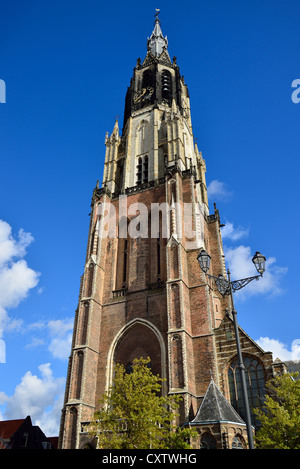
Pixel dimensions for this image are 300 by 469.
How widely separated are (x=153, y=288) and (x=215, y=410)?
9487 millimetres

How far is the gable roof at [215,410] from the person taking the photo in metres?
17.9

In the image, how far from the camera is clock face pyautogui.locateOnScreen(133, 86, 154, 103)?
40.1 metres

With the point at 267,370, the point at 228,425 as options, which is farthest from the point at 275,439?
the point at 267,370

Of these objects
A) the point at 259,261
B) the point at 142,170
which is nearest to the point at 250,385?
the point at 259,261

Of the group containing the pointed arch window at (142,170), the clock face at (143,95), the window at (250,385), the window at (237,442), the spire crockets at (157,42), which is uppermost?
the spire crockets at (157,42)

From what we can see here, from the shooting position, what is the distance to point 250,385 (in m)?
21.2

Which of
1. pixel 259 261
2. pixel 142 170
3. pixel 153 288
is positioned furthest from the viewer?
pixel 142 170

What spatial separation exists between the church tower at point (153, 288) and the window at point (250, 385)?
0.07m

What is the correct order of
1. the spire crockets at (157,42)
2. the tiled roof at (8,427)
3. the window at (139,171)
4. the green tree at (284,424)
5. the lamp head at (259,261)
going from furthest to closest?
the spire crockets at (157,42) → the tiled roof at (8,427) → the window at (139,171) → the green tree at (284,424) → the lamp head at (259,261)

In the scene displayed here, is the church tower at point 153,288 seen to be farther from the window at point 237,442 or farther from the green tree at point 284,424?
the green tree at point 284,424

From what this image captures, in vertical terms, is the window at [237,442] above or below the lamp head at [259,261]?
below

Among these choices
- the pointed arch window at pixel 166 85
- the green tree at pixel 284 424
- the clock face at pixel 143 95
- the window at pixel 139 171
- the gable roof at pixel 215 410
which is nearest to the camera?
the green tree at pixel 284 424

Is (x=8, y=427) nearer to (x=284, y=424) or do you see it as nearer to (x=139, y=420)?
(x=139, y=420)

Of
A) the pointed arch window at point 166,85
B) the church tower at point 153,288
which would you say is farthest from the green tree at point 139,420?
the pointed arch window at point 166,85
